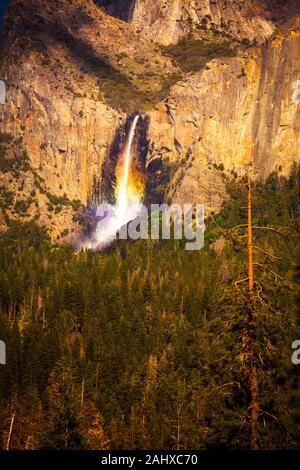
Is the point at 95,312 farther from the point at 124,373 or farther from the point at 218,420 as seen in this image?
the point at 218,420

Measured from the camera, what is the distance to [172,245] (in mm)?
188875

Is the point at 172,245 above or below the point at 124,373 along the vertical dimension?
above

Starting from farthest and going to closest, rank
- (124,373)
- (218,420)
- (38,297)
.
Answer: (38,297) → (124,373) → (218,420)

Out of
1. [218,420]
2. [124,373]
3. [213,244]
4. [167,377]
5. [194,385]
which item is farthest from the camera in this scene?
[213,244]

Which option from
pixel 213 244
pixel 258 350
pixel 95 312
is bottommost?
pixel 258 350

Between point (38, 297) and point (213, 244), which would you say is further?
point (213, 244)

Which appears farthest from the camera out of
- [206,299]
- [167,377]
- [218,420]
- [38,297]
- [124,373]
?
[38,297]

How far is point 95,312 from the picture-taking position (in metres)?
128

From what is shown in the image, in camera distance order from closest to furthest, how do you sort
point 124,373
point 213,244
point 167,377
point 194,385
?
point 194,385
point 167,377
point 124,373
point 213,244
